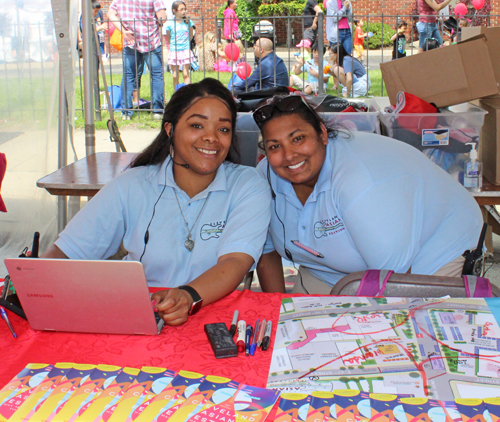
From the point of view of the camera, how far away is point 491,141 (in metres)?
2.92

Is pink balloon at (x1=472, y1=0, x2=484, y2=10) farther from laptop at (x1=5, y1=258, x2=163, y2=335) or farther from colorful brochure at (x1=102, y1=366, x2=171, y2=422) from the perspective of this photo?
colorful brochure at (x1=102, y1=366, x2=171, y2=422)

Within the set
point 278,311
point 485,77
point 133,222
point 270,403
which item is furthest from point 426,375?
point 485,77

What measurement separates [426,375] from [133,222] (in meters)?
1.14

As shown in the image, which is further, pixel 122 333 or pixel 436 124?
pixel 436 124

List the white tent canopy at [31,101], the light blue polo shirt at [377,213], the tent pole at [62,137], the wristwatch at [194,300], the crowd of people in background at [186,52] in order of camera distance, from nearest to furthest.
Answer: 1. the wristwatch at [194,300]
2. the light blue polo shirt at [377,213]
3. the white tent canopy at [31,101]
4. the tent pole at [62,137]
5. the crowd of people in background at [186,52]

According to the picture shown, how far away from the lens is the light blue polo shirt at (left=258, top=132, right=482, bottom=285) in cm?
172

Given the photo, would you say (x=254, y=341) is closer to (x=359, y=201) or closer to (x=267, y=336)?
(x=267, y=336)

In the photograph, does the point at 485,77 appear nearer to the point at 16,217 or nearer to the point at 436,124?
the point at 436,124

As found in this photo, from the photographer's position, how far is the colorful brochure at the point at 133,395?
105 centimetres

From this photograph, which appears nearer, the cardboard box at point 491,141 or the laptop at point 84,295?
the laptop at point 84,295

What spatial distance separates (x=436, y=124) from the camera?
2.84 m

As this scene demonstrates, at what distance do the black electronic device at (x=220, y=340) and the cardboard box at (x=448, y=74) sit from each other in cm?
216

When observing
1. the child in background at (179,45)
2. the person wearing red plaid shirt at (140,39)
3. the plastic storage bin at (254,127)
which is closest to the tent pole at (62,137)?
the plastic storage bin at (254,127)

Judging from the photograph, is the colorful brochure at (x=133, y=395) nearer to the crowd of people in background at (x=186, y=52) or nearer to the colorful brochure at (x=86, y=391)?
the colorful brochure at (x=86, y=391)
